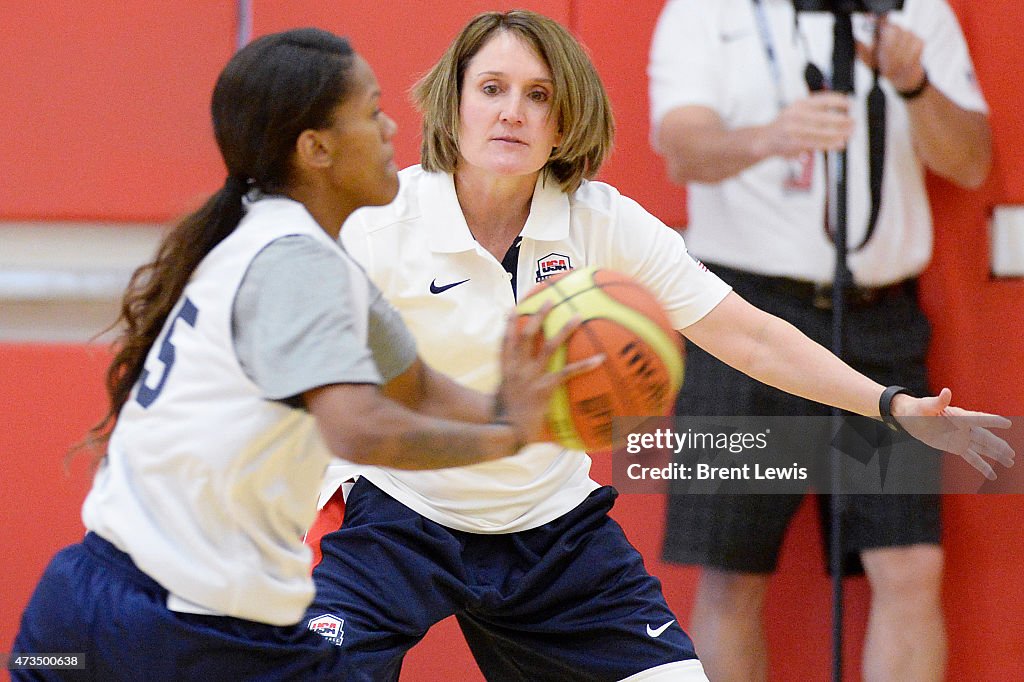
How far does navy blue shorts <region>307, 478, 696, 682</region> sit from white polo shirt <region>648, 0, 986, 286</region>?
86cm

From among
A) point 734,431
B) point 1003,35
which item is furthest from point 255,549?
point 1003,35

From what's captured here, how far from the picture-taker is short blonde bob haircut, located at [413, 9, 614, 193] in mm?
2176

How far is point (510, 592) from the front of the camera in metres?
2.06

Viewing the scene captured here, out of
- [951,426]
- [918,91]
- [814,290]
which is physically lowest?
[951,426]

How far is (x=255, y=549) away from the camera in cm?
147

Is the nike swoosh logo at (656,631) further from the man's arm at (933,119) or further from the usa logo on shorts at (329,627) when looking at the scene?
the man's arm at (933,119)

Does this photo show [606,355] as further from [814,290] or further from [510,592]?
[814,290]

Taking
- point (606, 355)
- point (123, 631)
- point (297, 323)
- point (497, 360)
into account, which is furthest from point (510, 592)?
point (297, 323)

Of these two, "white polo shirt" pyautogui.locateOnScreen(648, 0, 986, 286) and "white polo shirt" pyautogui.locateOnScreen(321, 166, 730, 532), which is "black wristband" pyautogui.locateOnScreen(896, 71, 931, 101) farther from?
"white polo shirt" pyautogui.locateOnScreen(321, 166, 730, 532)

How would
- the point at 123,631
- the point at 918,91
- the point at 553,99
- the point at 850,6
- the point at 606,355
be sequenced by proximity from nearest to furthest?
1. the point at 123,631
2. the point at 606,355
3. the point at 553,99
4. the point at 850,6
5. the point at 918,91

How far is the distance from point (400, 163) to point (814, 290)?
1.00 metres

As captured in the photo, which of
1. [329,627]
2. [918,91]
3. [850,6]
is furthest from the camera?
[918,91]

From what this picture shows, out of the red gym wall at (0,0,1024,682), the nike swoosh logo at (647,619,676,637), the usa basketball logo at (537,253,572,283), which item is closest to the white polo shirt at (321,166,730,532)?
the usa basketball logo at (537,253,572,283)

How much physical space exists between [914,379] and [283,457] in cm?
174
